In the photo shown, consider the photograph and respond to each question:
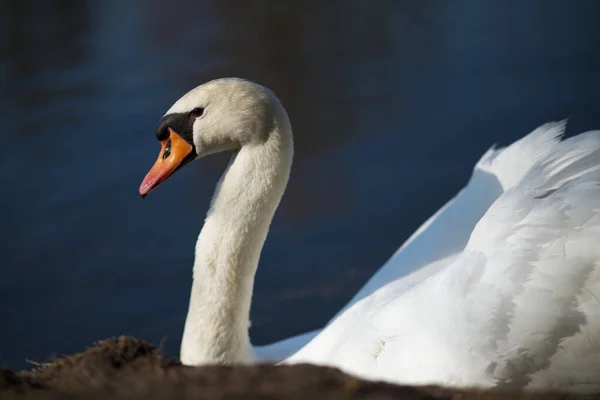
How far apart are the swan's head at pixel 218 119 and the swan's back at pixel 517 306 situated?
0.78 m

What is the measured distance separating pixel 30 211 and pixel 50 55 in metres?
2.09

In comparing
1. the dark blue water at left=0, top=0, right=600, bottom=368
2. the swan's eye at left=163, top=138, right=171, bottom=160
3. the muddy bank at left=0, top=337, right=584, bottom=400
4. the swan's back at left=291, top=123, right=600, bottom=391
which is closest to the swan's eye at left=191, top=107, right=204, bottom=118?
the swan's eye at left=163, top=138, right=171, bottom=160

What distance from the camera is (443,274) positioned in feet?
8.64

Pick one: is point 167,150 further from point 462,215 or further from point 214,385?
point 214,385

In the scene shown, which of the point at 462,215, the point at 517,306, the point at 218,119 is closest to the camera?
the point at 517,306

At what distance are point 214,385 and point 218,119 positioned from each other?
1.53 metres

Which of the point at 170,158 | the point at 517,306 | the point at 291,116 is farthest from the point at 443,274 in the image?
the point at 291,116

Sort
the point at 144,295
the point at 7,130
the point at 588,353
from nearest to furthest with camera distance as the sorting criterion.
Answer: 1. the point at 588,353
2. the point at 144,295
3. the point at 7,130

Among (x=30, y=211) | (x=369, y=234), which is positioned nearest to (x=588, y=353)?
(x=369, y=234)

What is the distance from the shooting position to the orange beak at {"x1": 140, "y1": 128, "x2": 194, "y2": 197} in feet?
9.99

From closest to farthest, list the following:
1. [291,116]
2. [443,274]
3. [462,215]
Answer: [443,274]
[462,215]
[291,116]

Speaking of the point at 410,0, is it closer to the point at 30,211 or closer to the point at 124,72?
the point at 124,72

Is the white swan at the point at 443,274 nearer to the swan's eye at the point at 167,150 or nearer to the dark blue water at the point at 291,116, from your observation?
the swan's eye at the point at 167,150

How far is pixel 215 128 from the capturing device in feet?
9.86
